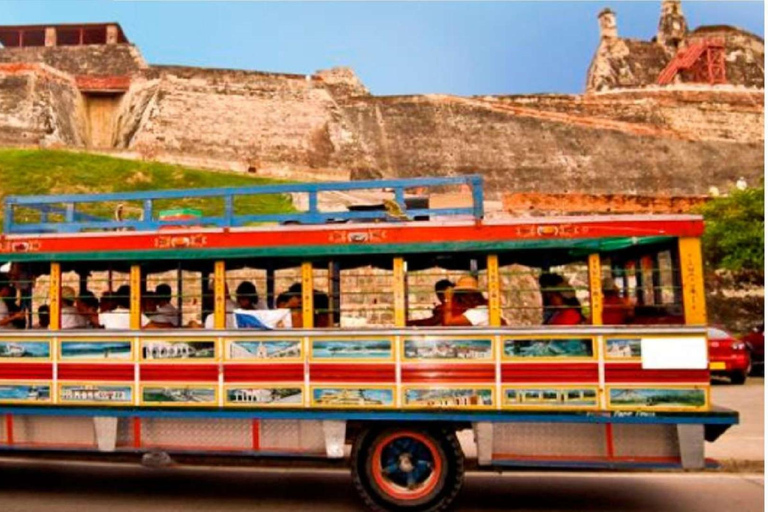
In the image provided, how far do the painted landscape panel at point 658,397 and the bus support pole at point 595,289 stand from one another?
631 millimetres

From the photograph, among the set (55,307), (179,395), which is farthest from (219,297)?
(55,307)

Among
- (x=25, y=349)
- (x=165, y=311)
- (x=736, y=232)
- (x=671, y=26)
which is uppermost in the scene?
(x=671, y=26)

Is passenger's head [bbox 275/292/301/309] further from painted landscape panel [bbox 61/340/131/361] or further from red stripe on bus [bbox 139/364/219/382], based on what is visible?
painted landscape panel [bbox 61/340/131/361]

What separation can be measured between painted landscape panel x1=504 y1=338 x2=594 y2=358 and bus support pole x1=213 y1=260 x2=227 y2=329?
2587 mm

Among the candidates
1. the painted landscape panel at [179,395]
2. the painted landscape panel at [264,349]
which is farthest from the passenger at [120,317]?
the painted landscape panel at [264,349]

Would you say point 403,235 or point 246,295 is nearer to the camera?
point 403,235

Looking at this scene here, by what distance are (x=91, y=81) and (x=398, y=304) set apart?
128 feet

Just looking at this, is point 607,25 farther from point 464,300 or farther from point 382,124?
point 464,300

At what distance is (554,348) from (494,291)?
0.71 metres

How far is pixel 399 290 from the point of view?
7.03m

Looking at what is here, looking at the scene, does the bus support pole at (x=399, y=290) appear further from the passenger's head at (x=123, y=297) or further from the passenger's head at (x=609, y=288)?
the passenger's head at (x=123, y=297)

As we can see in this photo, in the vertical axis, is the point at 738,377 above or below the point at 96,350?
below

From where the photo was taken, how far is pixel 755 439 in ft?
33.9

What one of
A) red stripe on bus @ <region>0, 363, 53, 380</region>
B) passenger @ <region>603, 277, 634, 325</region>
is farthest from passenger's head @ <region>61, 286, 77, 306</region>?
passenger @ <region>603, 277, 634, 325</region>
